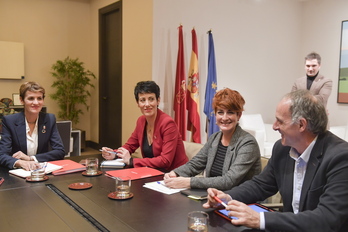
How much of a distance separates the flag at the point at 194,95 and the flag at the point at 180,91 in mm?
92

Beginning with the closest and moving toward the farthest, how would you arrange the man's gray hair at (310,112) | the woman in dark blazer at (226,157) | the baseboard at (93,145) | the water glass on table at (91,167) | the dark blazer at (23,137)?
the man's gray hair at (310,112) < the woman in dark blazer at (226,157) < the water glass on table at (91,167) < the dark blazer at (23,137) < the baseboard at (93,145)

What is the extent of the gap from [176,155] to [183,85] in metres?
2.32

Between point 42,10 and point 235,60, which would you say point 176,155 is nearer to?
point 235,60

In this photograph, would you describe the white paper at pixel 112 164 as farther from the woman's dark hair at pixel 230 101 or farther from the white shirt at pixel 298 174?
the white shirt at pixel 298 174

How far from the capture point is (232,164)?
196 cm

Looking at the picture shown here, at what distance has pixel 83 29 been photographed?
20.9ft

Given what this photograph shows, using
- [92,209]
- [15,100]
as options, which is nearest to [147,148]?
[92,209]

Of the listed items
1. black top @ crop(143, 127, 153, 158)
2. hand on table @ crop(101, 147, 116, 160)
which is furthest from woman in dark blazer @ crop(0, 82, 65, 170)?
black top @ crop(143, 127, 153, 158)

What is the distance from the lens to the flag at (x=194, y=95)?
4727 millimetres

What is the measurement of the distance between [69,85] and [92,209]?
4811 mm

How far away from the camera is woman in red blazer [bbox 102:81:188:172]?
7.79 ft

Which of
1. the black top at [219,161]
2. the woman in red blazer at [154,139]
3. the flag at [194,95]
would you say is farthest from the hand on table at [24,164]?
the flag at [194,95]

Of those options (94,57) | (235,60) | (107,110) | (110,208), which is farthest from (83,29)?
(110,208)

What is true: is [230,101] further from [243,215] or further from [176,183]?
[243,215]
